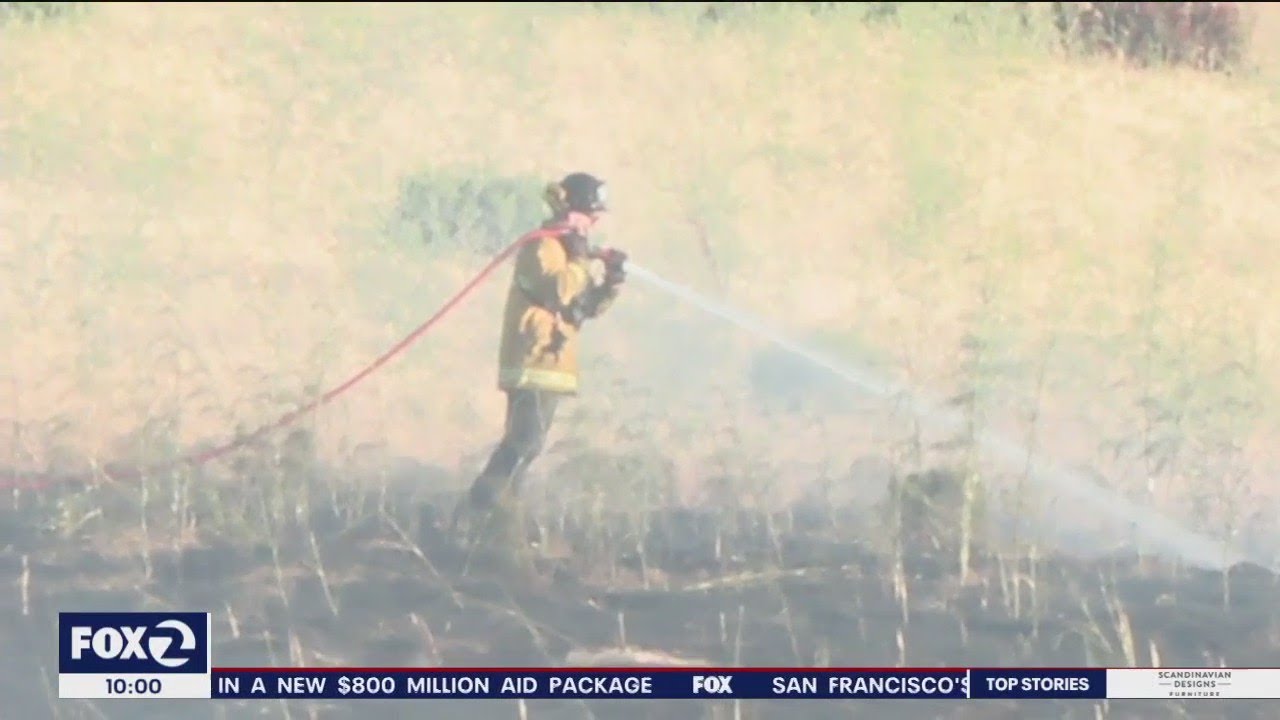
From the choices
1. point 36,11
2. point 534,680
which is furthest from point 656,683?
point 36,11

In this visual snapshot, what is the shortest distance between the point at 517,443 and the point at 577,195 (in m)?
0.88

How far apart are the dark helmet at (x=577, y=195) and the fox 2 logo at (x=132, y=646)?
5.77ft

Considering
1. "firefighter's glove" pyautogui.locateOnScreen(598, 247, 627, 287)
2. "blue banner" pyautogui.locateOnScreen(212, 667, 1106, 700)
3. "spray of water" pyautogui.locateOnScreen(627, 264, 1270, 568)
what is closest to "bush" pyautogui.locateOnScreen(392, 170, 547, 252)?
"spray of water" pyautogui.locateOnScreen(627, 264, 1270, 568)

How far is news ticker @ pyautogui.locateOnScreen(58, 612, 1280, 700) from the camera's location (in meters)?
5.14

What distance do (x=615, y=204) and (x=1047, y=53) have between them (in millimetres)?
3516

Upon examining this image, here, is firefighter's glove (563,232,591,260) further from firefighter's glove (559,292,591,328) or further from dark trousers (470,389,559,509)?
dark trousers (470,389,559,509)

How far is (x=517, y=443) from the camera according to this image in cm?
598

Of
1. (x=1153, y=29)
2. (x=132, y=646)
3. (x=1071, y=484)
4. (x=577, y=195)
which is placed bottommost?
(x=132, y=646)

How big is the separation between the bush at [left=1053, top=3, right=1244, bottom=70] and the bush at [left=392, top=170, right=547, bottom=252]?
445cm

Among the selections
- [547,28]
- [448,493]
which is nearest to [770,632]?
[448,493]

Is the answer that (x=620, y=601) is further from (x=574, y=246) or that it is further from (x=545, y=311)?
(x=574, y=246)

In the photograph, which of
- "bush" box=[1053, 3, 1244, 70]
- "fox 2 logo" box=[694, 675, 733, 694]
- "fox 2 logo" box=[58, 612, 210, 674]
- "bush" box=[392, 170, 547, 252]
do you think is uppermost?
"bush" box=[1053, 3, 1244, 70]

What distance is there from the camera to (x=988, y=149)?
920cm

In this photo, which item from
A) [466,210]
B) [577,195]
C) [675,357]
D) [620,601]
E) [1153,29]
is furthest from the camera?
[1153,29]
